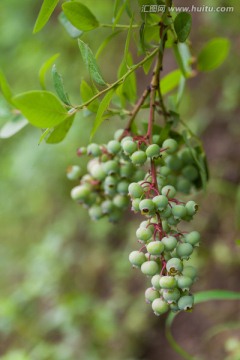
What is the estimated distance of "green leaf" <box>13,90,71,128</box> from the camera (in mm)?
548

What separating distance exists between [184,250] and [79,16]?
38 cm

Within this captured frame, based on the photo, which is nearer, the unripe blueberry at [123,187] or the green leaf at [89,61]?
the green leaf at [89,61]

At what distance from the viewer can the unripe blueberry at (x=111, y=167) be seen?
2.41 ft

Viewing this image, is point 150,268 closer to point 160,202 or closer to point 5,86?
point 160,202

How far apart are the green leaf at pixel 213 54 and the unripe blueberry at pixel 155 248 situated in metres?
0.49

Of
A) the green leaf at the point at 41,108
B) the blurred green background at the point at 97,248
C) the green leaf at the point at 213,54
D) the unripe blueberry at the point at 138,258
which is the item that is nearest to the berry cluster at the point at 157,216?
the unripe blueberry at the point at 138,258

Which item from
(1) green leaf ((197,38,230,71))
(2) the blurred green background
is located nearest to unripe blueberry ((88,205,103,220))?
(1) green leaf ((197,38,230,71))

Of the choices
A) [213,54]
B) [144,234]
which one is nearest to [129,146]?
[144,234]

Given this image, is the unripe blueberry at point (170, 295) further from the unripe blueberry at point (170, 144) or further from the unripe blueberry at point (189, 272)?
the unripe blueberry at point (170, 144)

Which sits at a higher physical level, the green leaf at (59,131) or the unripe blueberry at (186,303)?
the green leaf at (59,131)

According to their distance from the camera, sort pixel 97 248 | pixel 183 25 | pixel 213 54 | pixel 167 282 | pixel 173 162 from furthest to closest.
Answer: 1. pixel 97 248
2. pixel 213 54
3. pixel 173 162
4. pixel 183 25
5. pixel 167 282

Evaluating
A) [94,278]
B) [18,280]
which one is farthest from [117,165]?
[18,280]

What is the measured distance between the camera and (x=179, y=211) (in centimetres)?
61

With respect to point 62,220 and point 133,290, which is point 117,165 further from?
point 62,220
